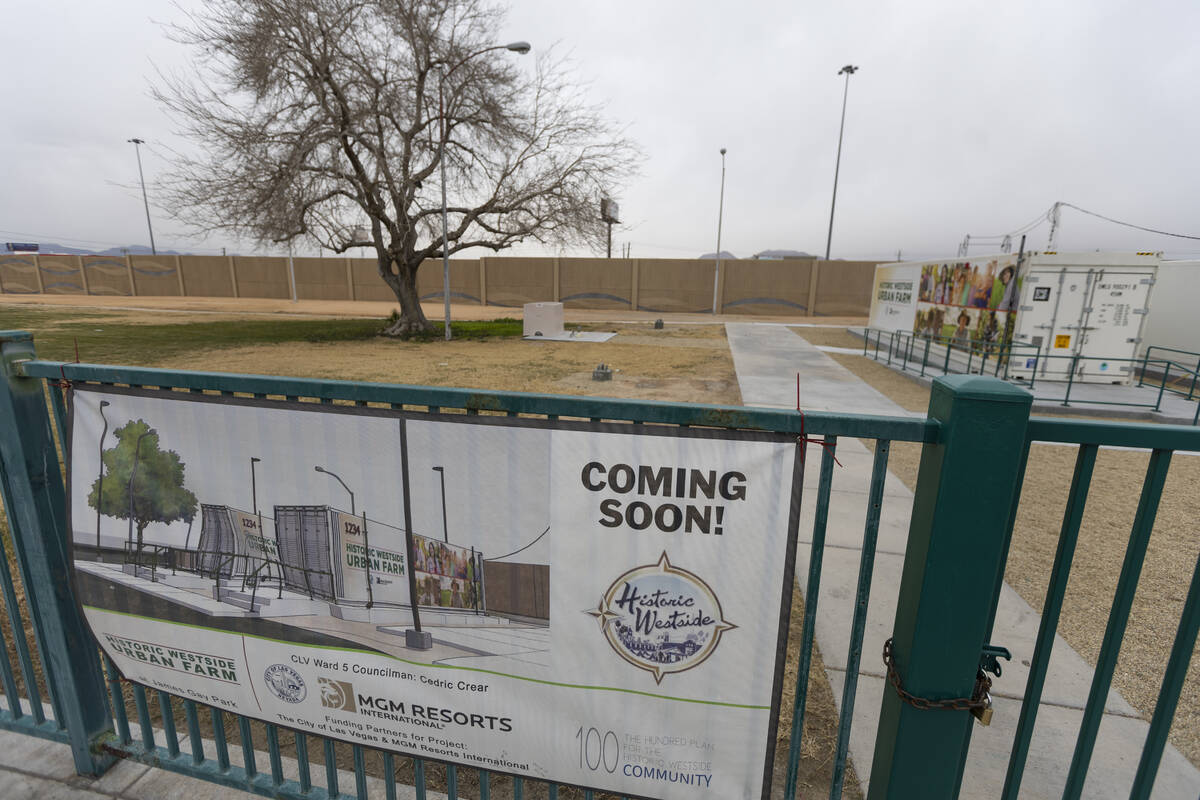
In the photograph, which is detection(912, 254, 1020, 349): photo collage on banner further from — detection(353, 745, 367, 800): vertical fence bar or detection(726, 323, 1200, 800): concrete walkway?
detection(353, 745, 367, 800): vertical fence bar

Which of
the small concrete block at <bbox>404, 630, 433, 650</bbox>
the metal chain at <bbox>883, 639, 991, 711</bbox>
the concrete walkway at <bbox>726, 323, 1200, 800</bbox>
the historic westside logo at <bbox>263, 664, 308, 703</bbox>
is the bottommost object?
the concrete walkway at <bbox>726, 323, 1200, 800</bbox>

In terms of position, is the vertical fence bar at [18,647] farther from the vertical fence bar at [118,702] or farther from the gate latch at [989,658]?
the gate latch at [989,658]

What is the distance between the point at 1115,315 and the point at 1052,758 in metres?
13.0

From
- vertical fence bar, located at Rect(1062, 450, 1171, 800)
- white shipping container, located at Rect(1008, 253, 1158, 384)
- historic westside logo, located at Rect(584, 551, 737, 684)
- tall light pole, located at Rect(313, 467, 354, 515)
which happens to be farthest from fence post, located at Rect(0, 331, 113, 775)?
white shipping container, located at Rect(1008, 253, 1158, 384)

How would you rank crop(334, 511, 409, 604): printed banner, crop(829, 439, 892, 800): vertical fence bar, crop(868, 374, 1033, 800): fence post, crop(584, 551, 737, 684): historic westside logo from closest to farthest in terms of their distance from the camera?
crop(868, 374, 1033, 800): fence post
crop(829, 439, 892, 800): vertical fence bar
crop(584, 551, 737, 684): historic westside logo
crop(334, 511, 409, 604): printed banner

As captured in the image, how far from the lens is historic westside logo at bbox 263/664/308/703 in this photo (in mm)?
2051

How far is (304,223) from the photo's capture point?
19094 millimetres

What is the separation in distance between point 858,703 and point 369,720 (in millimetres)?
2547

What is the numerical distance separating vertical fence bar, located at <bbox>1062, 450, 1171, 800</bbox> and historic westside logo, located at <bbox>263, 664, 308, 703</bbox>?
2380mm

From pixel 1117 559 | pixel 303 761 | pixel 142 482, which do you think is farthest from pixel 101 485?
pixel 1117 559

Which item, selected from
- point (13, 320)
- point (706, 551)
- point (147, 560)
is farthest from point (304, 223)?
point (706, 551)

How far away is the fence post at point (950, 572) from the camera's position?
145cm

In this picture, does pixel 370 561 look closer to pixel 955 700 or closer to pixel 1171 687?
pixel 955 700

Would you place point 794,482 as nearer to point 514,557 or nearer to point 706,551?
point 706,551
